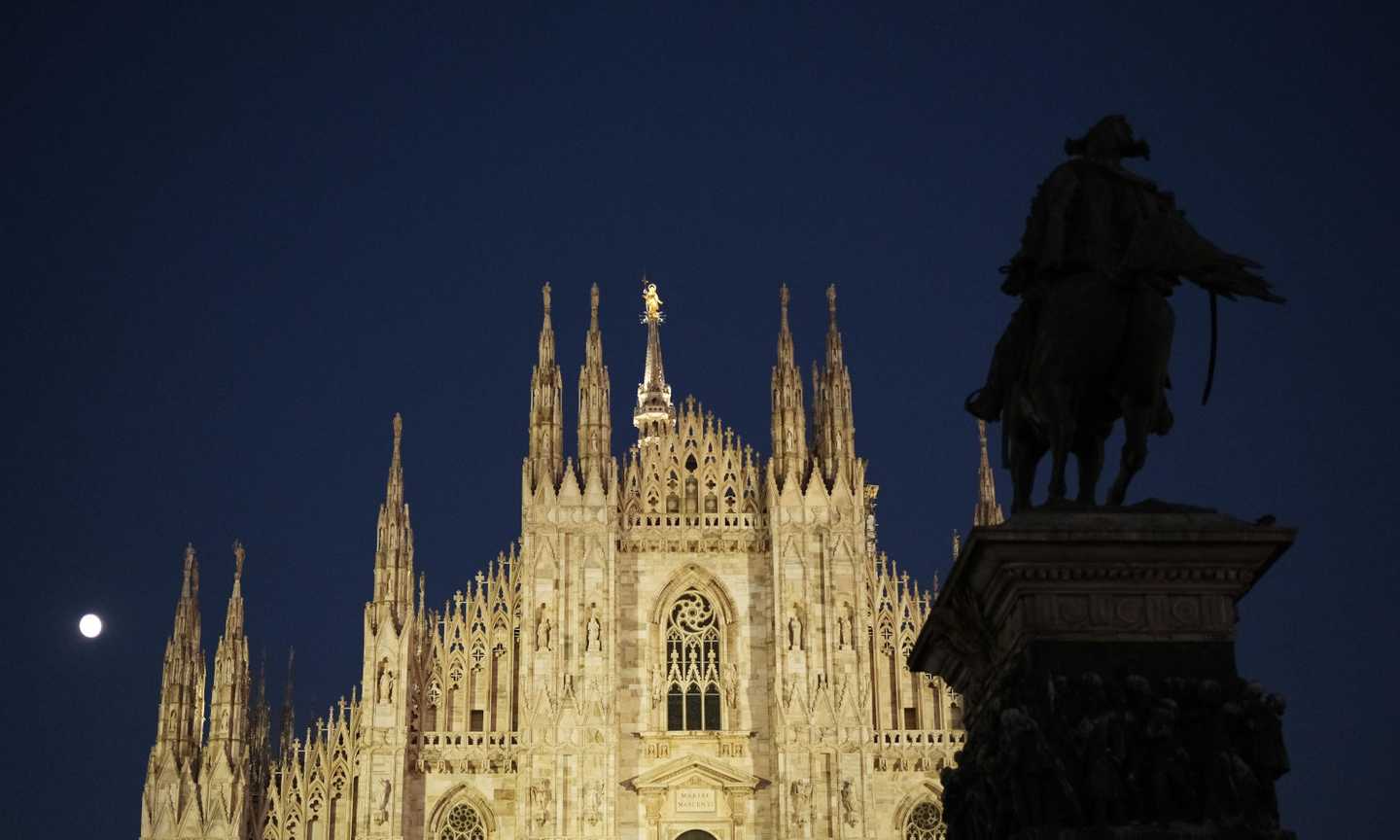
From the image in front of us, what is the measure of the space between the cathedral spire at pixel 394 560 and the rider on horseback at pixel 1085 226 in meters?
30.5

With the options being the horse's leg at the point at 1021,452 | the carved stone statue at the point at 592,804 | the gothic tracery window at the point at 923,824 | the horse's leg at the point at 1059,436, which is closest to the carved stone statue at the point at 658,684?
the carved stone statue at the point at 592,804

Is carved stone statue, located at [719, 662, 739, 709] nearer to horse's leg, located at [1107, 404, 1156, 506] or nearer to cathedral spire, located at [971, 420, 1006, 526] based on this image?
cathedral spire, located at [971, 420, 1006, 526]

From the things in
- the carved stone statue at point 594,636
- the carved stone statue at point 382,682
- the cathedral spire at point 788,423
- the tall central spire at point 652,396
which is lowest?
the carved stone statue at point 382,682

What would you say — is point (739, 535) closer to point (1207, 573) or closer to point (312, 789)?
point (312, 789)

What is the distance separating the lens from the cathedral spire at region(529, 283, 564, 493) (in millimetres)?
40062

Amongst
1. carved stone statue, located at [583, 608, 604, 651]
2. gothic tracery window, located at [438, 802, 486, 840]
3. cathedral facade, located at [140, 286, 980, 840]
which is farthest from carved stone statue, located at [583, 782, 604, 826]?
carved stone statue, located at [583, 608, 604, 651]

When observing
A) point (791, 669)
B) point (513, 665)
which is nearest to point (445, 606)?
point (513, 665)

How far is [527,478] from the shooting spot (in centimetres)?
4003

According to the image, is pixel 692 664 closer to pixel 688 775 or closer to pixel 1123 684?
pixel 688 775

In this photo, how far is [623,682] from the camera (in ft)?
129

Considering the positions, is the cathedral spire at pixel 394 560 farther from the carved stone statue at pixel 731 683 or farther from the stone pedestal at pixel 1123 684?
the stone pedestal at pixel 1123 684

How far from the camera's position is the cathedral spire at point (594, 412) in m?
40.1

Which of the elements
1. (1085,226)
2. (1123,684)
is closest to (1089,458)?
(1085,226)

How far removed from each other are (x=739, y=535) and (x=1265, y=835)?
32.1 metres
